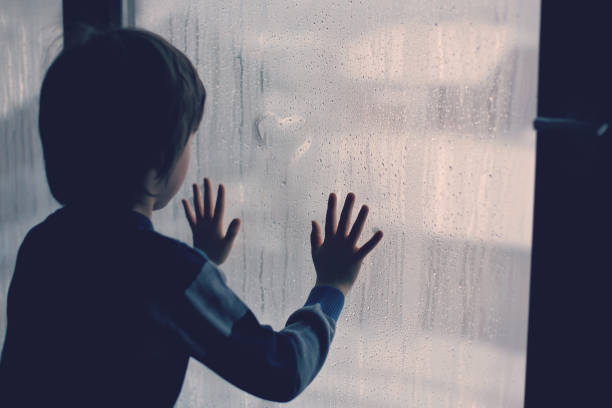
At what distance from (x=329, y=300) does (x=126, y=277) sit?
0.26 meters

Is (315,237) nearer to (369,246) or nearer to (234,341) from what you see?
(369,246)

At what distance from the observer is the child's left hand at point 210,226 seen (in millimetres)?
877

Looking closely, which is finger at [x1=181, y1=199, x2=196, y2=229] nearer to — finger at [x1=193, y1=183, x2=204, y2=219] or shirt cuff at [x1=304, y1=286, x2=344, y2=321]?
finger at [x1=193, y1=183, x2=204, y2=219]

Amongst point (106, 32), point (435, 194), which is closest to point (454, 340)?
point (435, 194)

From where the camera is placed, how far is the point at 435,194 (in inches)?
29.9

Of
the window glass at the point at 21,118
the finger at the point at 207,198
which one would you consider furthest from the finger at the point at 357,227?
the window glass at the point at 21,118

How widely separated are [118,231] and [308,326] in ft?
0.87

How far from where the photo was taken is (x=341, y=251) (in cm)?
75

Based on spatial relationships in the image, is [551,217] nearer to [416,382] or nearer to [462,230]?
[462,230]

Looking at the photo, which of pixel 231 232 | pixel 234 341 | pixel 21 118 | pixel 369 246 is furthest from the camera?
pixel 21 118

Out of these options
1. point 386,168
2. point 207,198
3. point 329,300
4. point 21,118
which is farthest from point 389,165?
point 21,118

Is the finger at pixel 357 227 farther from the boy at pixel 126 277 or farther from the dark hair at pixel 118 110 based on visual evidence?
the dark hair at pixel 118 110

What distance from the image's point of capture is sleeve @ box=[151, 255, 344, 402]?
62 centimetres

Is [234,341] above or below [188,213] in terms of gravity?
below
